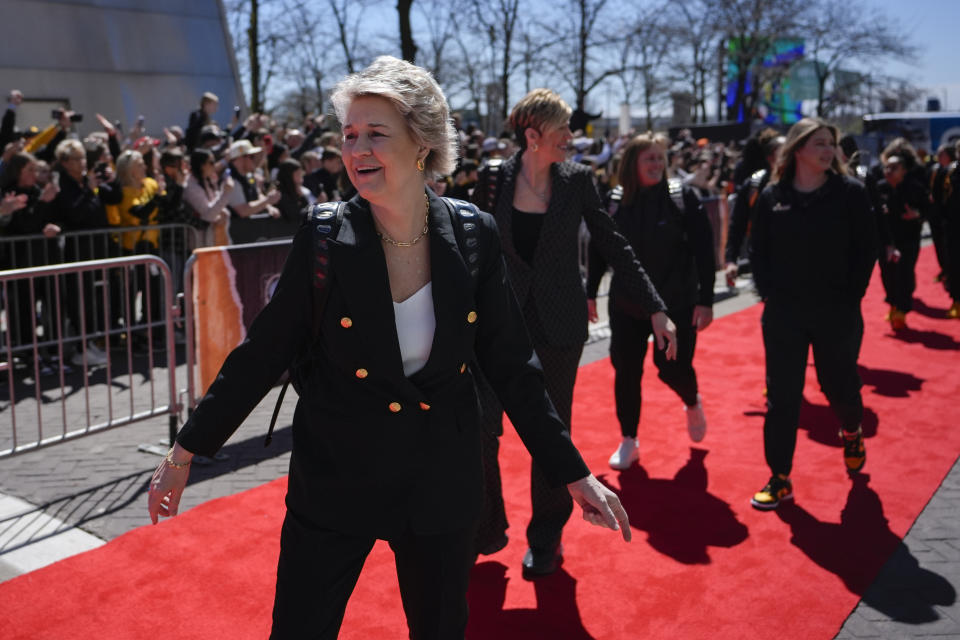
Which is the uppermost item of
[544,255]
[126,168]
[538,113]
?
[126,168]

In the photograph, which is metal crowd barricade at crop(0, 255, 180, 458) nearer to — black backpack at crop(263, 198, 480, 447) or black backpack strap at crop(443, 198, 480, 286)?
black backpack at crop(263, 198, 480, 447)

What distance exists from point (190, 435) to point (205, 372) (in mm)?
4063

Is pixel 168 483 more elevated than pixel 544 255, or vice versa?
pixel 544 255

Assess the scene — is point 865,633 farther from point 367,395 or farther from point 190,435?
point 190,435

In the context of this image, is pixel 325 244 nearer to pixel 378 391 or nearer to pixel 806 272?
pixel 378 391

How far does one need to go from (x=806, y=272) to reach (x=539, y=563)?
6.78 feet

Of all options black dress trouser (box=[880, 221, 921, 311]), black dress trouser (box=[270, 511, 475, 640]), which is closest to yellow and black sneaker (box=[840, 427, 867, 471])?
black dress trouser (box=[270, 511, 475, 640])

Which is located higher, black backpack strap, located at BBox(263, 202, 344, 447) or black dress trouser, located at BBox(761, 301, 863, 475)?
black backpack strap, located at BBox(263, 202, 344, 447)

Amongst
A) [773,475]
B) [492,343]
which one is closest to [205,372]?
[773,475]

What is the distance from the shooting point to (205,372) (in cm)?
617

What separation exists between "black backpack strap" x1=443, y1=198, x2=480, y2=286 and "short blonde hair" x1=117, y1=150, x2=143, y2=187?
6.95m

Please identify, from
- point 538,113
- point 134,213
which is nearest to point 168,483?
point 538,113

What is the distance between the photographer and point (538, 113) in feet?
13.2

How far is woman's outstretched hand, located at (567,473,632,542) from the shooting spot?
7.67 ft
